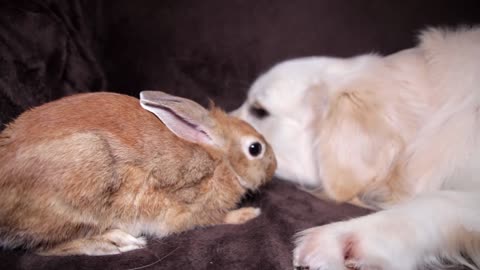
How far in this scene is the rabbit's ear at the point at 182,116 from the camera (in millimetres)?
1455

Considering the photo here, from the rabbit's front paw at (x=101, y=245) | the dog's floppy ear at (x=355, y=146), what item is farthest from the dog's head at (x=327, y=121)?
the rabbit's front paw at (x=101, y=245)

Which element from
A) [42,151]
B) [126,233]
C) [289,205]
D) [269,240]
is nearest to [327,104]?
[289,205]

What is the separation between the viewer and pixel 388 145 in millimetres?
1704

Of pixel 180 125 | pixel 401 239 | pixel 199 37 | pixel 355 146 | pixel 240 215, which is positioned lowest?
pixel 240 215

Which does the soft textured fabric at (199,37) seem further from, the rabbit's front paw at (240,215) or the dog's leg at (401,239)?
the dog's leg at (401,239)

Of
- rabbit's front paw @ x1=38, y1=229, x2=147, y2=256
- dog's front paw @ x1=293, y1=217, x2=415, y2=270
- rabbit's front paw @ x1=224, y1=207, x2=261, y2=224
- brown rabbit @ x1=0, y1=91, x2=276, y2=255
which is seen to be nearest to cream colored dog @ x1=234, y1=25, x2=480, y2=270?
dog's front paw @ x1=293, y1=217, x2=415, y2=270

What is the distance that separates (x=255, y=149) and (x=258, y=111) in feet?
1.66

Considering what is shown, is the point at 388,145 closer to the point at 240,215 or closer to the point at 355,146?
the point at 355,146

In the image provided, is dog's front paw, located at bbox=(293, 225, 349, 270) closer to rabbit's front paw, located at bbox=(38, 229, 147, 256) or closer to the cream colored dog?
the cream colored dog

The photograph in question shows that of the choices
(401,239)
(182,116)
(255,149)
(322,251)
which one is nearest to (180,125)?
(182,116)

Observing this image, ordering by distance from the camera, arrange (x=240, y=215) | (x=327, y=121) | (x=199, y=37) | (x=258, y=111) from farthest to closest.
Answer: (x=199, y=37) → (x=258, y=111) → (x=327, y=121) → (x=240, y=215)

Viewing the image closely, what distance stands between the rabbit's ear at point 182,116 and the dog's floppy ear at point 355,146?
1.58 ft

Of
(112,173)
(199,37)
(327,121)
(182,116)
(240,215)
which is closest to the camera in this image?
(112,173)

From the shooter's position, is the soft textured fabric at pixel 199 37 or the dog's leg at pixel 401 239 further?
the soft textured fabric at pixel 199 37
